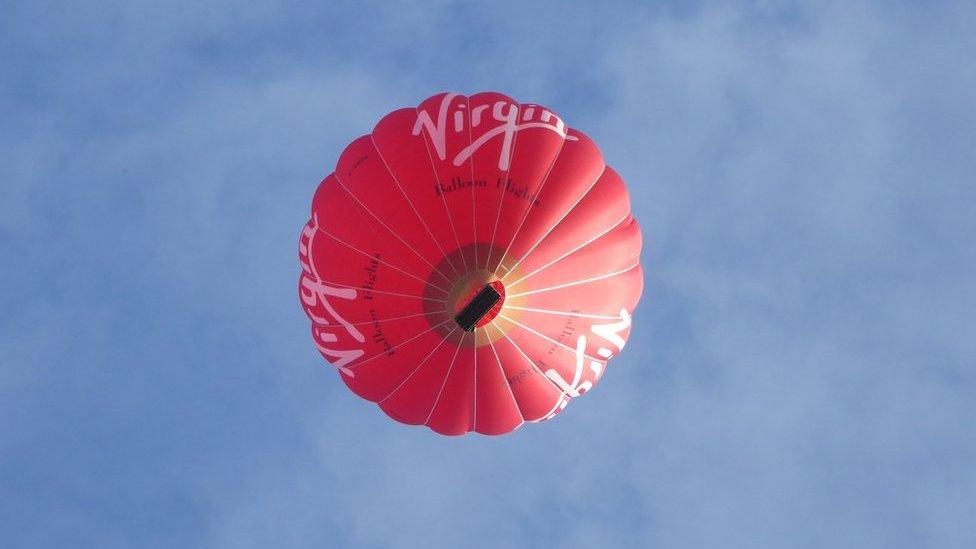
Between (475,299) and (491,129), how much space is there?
2.78 meters

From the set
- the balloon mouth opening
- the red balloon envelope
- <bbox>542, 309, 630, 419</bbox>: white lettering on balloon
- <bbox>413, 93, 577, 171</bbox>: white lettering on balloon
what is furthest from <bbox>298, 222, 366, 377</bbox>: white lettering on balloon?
<bbox>542, 309, 630, 419</bbox>: white lettering on balloon

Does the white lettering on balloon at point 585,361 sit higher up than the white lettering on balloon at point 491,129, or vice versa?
the white lettering on balloon at point 491,129

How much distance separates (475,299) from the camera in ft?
62.5

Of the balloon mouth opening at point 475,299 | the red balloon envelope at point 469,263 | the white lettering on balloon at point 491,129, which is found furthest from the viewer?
the white lettering on balloon at point 491,129

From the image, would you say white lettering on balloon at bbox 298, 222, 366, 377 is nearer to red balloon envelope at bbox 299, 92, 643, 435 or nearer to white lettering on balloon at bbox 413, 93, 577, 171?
red balloon envelope at bbox 299, 92, 643, 435

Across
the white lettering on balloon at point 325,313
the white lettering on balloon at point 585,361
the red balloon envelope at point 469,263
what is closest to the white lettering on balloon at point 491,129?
the red balloon envelope at point 469,263

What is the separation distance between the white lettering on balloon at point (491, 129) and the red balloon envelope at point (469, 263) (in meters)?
0.02

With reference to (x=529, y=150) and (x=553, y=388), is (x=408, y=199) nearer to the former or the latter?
(x=529, y=150)

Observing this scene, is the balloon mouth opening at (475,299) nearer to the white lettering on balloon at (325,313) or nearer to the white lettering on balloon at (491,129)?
the white lettering on balloon at (325,313)

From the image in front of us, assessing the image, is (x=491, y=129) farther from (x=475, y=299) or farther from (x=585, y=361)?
(x=585, y=361)

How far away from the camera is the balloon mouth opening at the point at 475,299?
1902 cm

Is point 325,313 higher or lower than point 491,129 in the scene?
lower

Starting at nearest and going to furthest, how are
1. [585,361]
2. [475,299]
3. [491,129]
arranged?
[475,299]
[491,129]
[585,361]

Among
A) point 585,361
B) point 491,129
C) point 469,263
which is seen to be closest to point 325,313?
point 469,263
